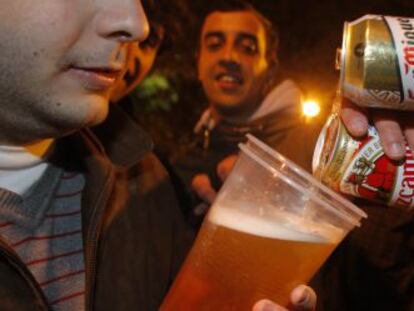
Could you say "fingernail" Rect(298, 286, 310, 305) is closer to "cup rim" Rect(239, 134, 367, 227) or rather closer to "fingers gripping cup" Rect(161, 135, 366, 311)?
"fingers gripping cup" Rect(161, 135, 366, 311)

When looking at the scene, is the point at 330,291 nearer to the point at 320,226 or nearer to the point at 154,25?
the point at 320,226

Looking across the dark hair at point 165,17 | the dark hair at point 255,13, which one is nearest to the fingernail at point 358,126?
the dark hair at point 165,17

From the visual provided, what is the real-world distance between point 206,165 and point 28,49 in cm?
211

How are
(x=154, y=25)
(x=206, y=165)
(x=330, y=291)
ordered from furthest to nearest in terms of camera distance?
(x=206, y=165), (x=154, y=25), (x=330, y=291)

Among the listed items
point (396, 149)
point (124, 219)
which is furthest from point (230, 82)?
point (396, 149)

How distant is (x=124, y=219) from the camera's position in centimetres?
166

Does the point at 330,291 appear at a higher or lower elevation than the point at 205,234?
lower

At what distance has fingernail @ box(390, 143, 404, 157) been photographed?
1098mm

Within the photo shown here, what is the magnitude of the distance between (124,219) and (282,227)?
2.57 feet

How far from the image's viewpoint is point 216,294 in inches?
41.2

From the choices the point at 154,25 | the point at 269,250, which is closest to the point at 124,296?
the point at 269,250

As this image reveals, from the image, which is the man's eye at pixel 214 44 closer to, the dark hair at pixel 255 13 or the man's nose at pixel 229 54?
the man's nose at pixel 229 54

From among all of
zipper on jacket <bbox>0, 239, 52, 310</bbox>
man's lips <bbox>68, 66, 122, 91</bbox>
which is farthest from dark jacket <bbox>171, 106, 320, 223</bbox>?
zipper on jacket <bbox>0, 239, 52, 310</bbox>

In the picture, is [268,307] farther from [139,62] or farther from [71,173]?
[139,62]
